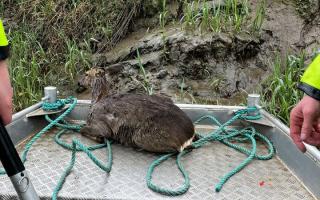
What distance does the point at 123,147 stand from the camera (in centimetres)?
314

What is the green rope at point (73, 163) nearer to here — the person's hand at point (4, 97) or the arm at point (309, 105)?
the person's hand at point (4, 97)

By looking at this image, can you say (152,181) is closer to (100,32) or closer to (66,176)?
(66,176)

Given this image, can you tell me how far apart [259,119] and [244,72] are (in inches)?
78.5

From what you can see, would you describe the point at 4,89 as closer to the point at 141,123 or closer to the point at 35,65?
the point at 141,123

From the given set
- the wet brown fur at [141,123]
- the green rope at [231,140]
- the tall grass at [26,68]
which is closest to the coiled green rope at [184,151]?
the green rope at [231,140]

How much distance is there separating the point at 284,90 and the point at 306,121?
2.86 metres

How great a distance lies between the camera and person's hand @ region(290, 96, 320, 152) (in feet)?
4.83

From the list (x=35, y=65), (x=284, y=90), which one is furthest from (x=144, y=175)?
(x=35, y=65)

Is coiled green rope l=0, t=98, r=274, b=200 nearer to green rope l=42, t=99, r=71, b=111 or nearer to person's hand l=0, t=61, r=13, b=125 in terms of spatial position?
green rope l=42, t=99, r=71, b=111

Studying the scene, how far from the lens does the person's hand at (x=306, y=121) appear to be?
58.0 inches

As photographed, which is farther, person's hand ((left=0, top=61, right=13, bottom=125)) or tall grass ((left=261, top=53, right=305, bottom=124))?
tall grass ((left=261, top=53, right=305, bottom=124))

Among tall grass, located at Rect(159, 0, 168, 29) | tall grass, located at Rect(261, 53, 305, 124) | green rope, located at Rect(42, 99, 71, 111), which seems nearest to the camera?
green rope, located at Rect(42, 99, 71, 111)

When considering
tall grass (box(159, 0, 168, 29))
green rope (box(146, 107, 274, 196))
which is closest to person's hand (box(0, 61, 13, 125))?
green rope (box(146, 107, 274, 196))

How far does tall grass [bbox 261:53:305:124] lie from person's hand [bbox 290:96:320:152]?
238 centimetres
